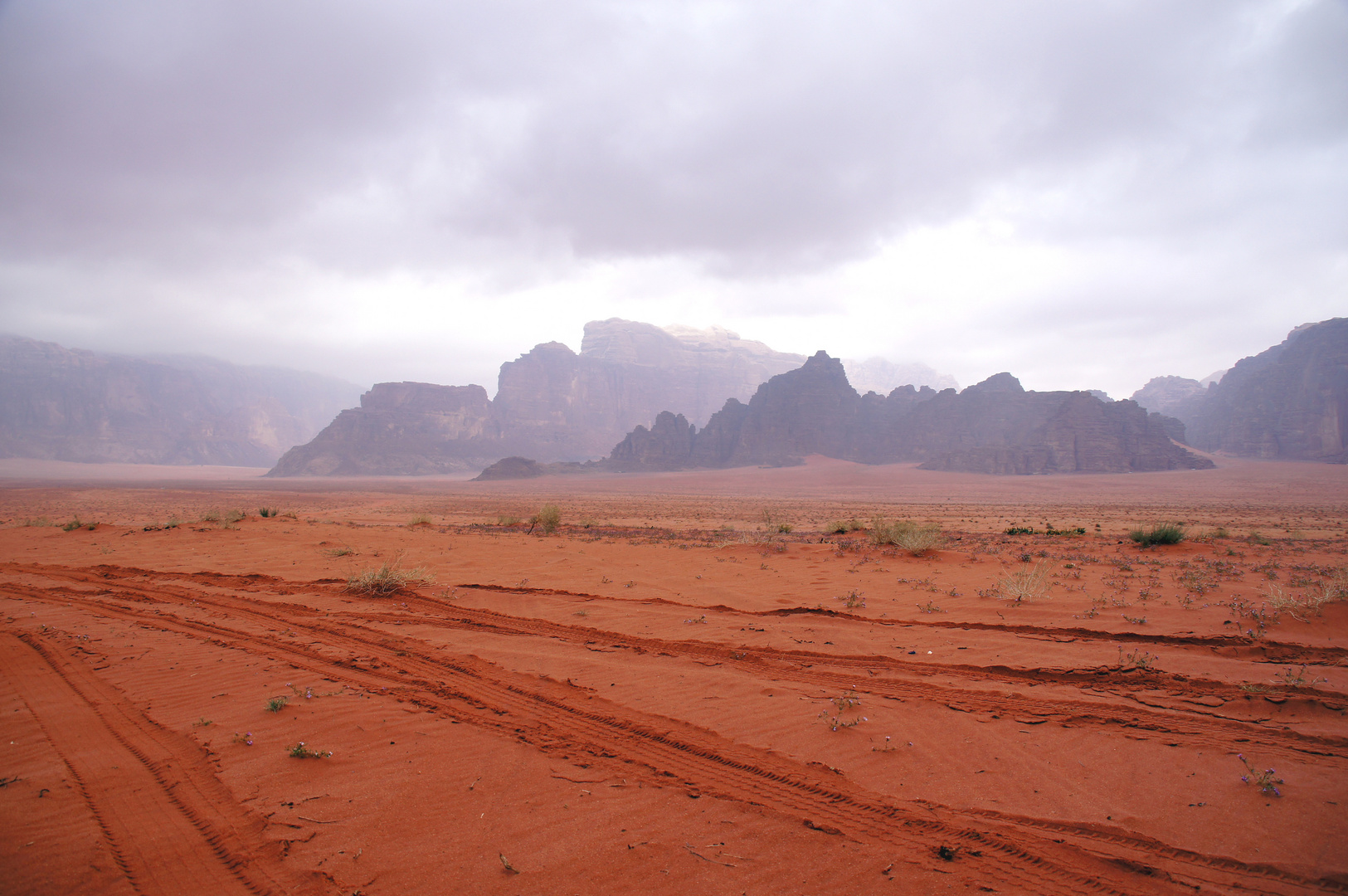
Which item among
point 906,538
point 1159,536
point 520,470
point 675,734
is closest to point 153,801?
point 675,734

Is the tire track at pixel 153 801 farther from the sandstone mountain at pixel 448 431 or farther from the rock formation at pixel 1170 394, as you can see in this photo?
the rock formation at pixel 1170 394

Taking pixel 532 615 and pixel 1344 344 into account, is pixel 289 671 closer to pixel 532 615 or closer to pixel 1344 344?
pixel 532 615

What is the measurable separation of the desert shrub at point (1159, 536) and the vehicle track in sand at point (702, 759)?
1240 centimetres

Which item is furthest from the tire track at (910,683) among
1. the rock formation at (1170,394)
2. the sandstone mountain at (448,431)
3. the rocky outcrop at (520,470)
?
the rock formation at (1170,394)

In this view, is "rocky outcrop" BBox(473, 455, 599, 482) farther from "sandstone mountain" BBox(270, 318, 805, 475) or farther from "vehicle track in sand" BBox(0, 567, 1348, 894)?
"vehicle track in sand" BBox(0, 567, 1348, 894)

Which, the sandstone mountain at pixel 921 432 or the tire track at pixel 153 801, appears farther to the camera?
the sandstone mountain at pixel 921 432

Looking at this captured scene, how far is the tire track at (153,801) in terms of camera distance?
3.05 metres

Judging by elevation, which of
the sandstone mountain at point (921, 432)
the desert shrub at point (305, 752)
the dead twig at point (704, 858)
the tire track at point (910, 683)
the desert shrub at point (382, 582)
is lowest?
the tire track at point (910, 683)

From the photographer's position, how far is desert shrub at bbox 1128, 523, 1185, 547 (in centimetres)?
1423

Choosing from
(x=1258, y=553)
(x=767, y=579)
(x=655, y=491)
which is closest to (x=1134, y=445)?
(x=655, y=491)

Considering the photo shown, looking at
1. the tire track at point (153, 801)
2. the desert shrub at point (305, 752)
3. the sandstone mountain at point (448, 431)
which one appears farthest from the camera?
the sandstone mountain at point (448, 431)

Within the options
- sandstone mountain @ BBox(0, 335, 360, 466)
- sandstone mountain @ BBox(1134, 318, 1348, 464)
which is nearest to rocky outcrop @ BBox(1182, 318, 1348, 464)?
sandstone mountain @ BBox(1134, 318, 1348, 464)

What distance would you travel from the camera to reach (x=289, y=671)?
238 inches

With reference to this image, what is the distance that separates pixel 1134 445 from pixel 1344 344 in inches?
1655
